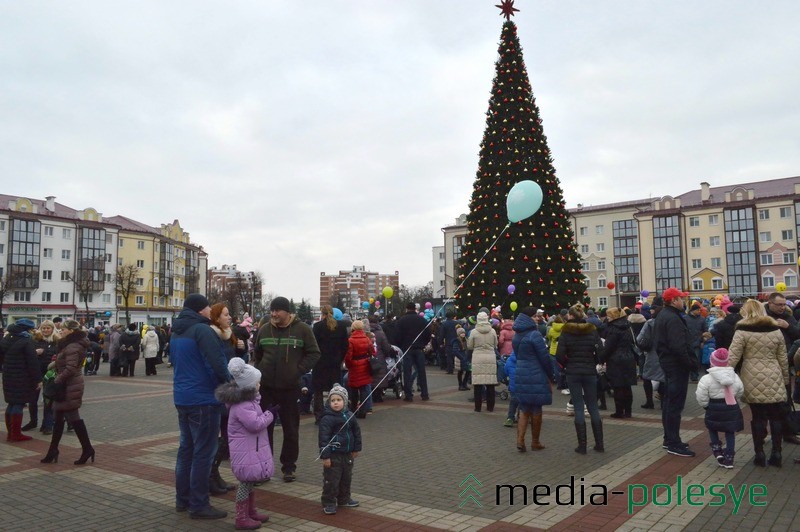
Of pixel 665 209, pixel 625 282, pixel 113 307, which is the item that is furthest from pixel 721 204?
pixel 113 307

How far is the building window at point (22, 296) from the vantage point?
72.1 meters

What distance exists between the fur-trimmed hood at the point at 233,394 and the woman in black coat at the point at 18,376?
5672mm

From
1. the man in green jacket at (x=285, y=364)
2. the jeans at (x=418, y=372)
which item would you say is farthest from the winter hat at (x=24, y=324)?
the jeans at (x=418, y=372)

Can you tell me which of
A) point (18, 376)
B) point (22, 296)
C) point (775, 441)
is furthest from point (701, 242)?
point (22, 296)

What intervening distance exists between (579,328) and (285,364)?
4.13 m

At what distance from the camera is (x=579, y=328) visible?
804 centimetres

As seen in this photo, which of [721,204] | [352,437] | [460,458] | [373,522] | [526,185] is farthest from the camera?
[721,204]

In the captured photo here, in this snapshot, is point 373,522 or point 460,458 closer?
point 373,522

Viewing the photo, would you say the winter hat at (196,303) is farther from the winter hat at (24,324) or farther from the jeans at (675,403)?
the jeans at (675,403)

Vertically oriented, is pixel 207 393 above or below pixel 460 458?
above

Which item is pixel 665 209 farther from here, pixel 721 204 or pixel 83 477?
pixel 83 477

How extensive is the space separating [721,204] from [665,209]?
6.59 m

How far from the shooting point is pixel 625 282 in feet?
269

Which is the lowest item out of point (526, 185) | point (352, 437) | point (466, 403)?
point (466, 403)
